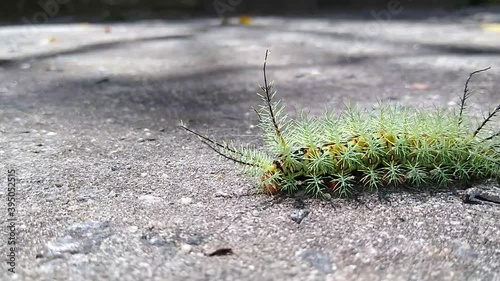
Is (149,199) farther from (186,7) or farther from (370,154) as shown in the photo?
(186,7)

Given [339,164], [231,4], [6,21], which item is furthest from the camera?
[231,4]

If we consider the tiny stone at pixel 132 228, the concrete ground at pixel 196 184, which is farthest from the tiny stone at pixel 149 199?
the tiny stone at pixel 132 228

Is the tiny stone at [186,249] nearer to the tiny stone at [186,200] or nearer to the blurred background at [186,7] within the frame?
the tiny stone at [186,200]

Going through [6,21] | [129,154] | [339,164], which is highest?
[339,164]

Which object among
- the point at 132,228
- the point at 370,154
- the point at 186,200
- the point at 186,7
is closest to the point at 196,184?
the point at 186,200

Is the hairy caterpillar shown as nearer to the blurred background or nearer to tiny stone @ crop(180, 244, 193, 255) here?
tiny stone @ crop(180, 244, 193, 255)

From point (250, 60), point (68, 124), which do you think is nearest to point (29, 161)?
point (68, 124)

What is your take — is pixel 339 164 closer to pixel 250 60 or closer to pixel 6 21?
pixel 250 60

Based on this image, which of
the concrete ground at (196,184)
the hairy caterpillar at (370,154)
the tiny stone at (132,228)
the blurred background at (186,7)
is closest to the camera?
the concrete ground at (196,184)
